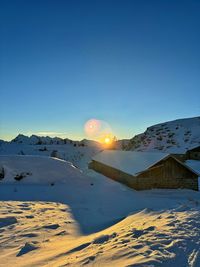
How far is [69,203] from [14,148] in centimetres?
5558

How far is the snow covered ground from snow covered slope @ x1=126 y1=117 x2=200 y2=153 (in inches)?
1370

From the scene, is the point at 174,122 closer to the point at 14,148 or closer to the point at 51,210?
the point at 14,148

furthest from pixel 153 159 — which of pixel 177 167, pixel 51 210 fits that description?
pixel 51 210

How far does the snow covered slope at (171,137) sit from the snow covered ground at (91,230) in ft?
114

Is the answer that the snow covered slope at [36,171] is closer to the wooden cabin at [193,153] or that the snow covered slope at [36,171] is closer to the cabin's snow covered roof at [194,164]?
the cabin's snow covered roof at [194,164]

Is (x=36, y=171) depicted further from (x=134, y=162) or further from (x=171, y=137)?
(x=171, y=137)

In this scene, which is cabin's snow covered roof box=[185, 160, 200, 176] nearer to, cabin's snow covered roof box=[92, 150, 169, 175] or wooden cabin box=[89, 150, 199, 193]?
cabin's snow covered roof box=[92, 150, 169, 175]

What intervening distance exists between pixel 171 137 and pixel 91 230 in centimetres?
5735

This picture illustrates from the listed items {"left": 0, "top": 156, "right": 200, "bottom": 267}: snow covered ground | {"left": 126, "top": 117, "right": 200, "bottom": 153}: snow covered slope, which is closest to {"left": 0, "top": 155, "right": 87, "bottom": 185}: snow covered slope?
{"left": 0, "top": 156, "right": 200, "bottom": 267}: snow covered ground

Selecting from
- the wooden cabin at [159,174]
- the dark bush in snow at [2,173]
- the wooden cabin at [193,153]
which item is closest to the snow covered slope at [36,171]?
the dark bush in snow at [2,173]

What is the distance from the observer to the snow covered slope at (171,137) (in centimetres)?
5834

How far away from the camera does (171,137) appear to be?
220 ft

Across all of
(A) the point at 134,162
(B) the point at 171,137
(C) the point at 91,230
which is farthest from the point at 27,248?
(B) the point at 171,137

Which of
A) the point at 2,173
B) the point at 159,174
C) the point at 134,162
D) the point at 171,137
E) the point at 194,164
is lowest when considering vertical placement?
the point at 159,174
